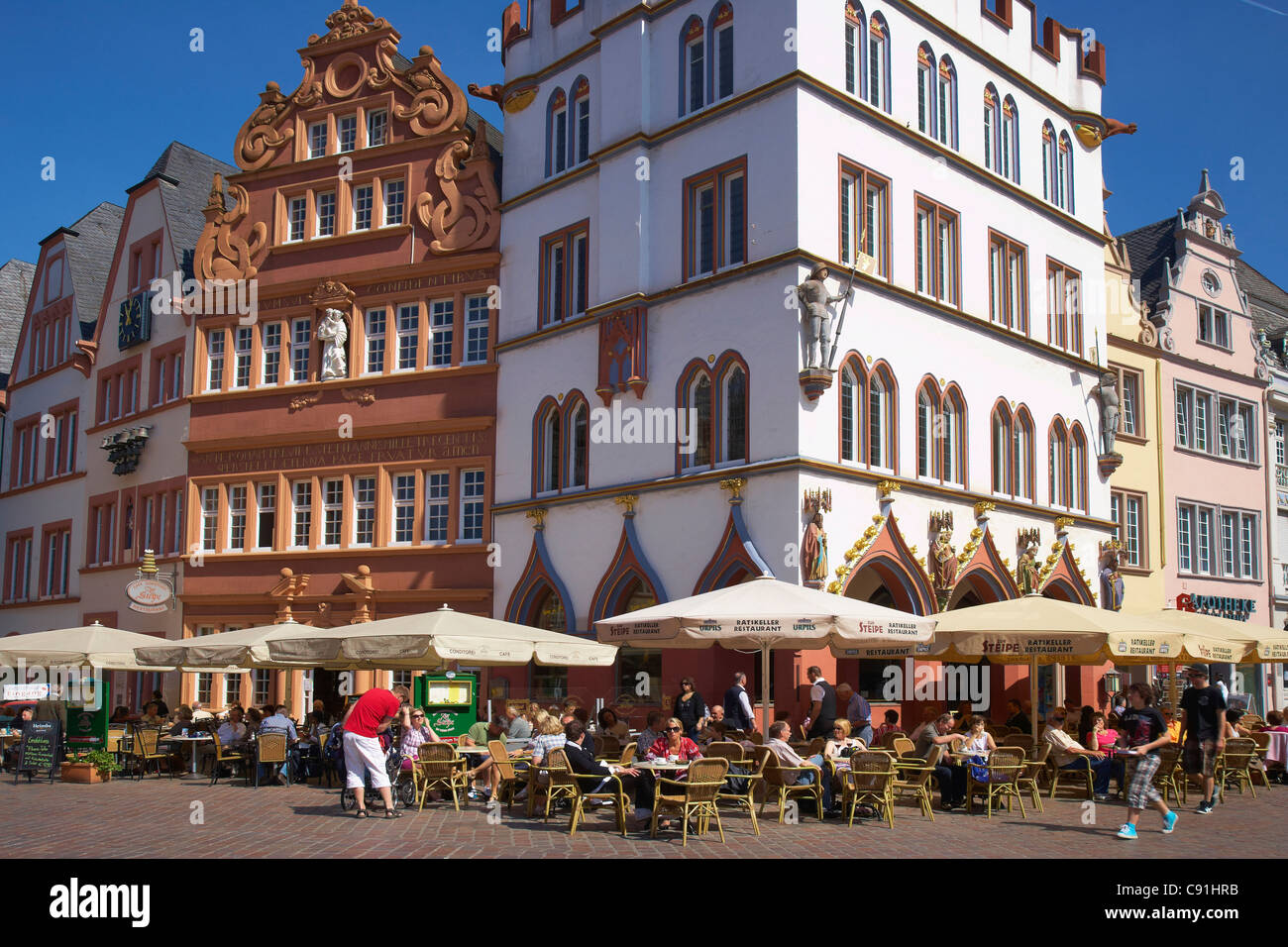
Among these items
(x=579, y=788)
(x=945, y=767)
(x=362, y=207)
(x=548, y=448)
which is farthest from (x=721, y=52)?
(x=579, y=788)

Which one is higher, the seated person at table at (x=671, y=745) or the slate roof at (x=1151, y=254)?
the slate roof at (x=1151, y=254)

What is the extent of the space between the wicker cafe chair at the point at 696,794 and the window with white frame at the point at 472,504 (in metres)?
15.9

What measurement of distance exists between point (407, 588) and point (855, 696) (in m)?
13.5

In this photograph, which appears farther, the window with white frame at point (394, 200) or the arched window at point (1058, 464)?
the window with white frame at point (394, 200)

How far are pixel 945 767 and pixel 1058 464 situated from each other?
1455 cm

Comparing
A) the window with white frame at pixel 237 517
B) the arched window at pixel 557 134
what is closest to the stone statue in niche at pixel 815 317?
the arched window at pixel 557 134

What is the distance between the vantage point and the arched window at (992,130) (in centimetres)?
A: 2930

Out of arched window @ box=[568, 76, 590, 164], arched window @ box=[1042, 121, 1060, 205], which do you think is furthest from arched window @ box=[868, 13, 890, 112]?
arched window @ box=[1042, 121, 1060, 205]

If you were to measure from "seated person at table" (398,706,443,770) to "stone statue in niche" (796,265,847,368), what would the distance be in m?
9.40

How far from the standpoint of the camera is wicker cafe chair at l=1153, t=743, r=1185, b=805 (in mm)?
17734

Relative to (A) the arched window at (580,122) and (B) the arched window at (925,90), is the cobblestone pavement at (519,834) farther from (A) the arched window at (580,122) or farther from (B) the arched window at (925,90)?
(A) the arched window at (580,122)

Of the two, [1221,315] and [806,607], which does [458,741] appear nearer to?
[806,607]

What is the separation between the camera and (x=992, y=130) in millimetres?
29422

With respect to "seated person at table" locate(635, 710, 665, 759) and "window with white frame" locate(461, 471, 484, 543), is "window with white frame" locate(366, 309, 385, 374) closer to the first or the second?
"window with white frame" locate(461, 471, 484, 543)
